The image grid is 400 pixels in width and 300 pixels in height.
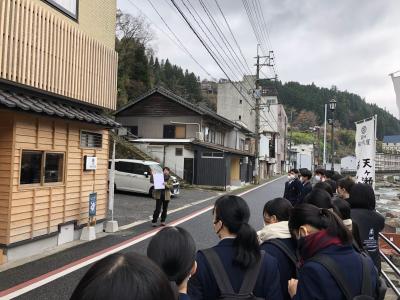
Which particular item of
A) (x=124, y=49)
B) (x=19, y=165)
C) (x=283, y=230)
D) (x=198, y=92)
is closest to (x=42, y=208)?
(x=19, y=165)

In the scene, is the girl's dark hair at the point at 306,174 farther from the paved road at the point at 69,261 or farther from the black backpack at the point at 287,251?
the black backpack at the point at 287,251

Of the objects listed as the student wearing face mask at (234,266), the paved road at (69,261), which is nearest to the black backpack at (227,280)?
the student wearing face mask at (234,266)

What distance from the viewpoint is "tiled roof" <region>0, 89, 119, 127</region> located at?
667cm

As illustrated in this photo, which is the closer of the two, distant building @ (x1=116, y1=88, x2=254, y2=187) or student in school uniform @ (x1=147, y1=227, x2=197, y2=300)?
student in school uniform @ (x1=147, y1=227, x2=197, y2=300)

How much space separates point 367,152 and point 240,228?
798 cm

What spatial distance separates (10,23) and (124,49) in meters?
35.0

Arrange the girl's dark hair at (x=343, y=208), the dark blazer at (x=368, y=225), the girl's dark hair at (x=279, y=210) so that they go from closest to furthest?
the girl's dark hair at (x=279, y=210) < the girl's dark hair at (x=343, y=208) < the dark blazer at (x=368, y=225)

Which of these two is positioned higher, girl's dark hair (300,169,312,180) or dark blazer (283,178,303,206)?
girl's dark hair (300,169,312,180)

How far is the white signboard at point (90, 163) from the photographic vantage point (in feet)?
31.4

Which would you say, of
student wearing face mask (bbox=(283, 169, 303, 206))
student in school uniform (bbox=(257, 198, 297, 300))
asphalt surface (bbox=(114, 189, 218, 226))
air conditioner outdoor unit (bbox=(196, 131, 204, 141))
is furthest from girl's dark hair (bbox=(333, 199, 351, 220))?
air conditioner outdoor unit (bbox=(196, 131, 204, 141))

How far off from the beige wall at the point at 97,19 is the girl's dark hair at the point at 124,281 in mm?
8627

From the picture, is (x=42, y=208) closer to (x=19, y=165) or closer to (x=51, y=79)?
(x=19, y=165)

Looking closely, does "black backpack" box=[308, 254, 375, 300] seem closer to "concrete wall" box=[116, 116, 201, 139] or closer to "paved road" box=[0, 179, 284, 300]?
"paved road" box=[0, 179, 284, 300]

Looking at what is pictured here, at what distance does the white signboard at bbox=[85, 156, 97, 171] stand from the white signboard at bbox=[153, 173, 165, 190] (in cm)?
197
